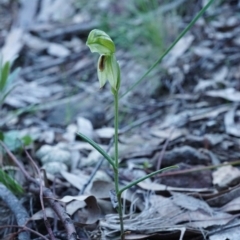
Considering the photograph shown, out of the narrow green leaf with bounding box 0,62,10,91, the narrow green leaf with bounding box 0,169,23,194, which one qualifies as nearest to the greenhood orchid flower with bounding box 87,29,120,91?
the narrow green leaf with bounding box 0,169,23,194

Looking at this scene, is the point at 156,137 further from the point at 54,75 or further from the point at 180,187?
the point at 54,75

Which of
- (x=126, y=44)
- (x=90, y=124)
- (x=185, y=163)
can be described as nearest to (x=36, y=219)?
(x=185, y=163)

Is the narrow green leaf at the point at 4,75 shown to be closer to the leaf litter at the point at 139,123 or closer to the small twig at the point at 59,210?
the leaf litter at the point at 139,123

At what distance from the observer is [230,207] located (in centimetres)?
107

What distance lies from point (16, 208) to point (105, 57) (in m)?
0.42

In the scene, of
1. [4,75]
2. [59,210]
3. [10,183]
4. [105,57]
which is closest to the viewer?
[105,57]

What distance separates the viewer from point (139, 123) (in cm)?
181

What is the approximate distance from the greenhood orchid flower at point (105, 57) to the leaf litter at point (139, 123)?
0.95ft

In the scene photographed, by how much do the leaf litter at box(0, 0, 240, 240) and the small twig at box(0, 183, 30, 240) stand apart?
4 centimetres

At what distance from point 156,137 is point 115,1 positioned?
5.70ft

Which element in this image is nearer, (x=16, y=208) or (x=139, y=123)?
(x=16, y=208)

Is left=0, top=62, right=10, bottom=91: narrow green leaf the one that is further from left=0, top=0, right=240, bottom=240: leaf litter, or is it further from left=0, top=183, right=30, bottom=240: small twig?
left=0, top=183, right=30, bottom=240: small twig

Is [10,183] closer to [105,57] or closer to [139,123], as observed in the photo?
[105,57]

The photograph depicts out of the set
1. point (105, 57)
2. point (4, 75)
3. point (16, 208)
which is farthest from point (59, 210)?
point (4, 75)
